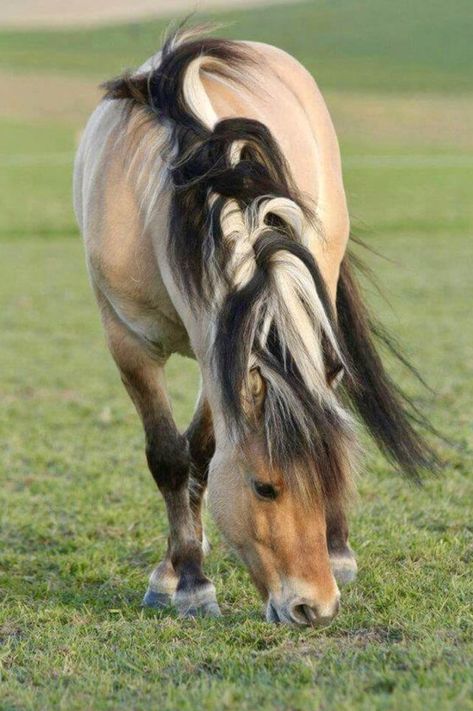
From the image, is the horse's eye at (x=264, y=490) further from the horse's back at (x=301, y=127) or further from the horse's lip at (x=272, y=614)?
the horse's back at (x=301, y=127)

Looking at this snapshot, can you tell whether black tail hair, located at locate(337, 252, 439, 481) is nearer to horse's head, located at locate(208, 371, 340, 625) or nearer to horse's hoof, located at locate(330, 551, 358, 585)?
horse's hoof, located at locate(330, 551, 358, 585)

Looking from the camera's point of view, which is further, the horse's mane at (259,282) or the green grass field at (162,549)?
the horse's mane at (259,282)

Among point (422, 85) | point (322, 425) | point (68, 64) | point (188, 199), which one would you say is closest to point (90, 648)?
point (322, 425)

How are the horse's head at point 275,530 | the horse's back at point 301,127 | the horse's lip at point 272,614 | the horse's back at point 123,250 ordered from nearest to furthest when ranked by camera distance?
1. the horse's head at point 275,530
2. the horse's lip at point 272,614
3. the horse's back at point 123,250
4. the horse's back at point 301,127

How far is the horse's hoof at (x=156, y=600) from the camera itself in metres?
4.56

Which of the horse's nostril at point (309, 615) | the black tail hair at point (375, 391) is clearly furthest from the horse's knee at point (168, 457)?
the horse's nostril at point (309, 615)

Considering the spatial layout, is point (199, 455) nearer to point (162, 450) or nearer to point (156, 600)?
point (162, 450)

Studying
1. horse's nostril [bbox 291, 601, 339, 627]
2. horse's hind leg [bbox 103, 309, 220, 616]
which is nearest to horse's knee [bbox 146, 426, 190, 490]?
horse's hind leg [bbox 103, 309, 220, 616]

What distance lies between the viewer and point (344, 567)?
4691 mm

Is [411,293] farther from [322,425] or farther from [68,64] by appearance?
[68,64]

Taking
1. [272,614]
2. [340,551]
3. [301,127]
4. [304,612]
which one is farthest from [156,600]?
[301,127]

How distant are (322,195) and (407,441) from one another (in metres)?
1.16

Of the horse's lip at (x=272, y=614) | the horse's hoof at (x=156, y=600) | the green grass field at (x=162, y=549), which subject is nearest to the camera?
the green grass field at (x=162, y=549)

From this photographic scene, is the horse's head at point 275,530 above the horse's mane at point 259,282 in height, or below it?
below
